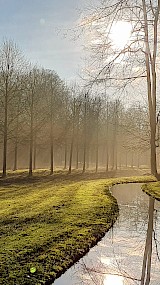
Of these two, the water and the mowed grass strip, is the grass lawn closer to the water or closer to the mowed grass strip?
the mowed grass strip

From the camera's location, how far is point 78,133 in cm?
4541

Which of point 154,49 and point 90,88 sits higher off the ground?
point 154,49

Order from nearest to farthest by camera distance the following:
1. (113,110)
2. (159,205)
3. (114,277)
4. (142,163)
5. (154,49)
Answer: (114,277)
(159,205)
(154,49)
(113,110)
(142,163)

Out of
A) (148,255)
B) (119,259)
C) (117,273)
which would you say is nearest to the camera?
(117,273)

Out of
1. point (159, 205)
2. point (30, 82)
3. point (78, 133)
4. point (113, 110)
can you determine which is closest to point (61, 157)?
point (113, 110)

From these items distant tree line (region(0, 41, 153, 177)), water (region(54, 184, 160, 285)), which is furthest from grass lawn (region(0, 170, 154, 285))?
distant tree line (region(0, 41, 153, 177))

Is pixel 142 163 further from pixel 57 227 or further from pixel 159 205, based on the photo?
pixel 57 227

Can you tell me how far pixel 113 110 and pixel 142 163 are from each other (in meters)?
25.9

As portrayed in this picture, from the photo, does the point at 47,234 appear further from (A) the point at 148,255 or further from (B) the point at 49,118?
(B) the point at 49,118

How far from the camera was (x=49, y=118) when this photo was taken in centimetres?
3678

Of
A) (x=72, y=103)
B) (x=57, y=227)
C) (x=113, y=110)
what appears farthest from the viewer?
(x=113, y=110)

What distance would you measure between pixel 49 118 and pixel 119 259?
29.9 m

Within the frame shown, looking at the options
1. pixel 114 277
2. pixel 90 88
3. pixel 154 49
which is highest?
pixel 154 49

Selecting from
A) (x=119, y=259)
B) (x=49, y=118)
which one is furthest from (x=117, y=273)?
(x=49, y=118)
